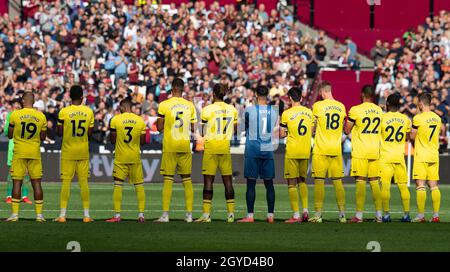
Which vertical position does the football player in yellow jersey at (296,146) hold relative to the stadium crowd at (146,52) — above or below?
below

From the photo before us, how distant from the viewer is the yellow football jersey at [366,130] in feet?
76.4

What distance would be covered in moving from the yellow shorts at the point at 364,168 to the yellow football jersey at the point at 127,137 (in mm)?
4083

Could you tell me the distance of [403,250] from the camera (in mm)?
18578

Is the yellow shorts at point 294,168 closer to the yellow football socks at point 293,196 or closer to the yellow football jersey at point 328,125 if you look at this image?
the yellow football socks at point 293,196

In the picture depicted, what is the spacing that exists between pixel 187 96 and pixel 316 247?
2231 cm

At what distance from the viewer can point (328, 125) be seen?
23094 millimetres

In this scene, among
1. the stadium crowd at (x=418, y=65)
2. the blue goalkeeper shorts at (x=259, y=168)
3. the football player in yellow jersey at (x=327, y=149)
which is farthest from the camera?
the stadium crowd at (x=418, y=65)

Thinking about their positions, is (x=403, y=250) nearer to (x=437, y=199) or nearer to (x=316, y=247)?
(x=316, y=247)

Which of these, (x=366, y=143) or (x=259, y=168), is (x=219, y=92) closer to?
(x=259, y=168)

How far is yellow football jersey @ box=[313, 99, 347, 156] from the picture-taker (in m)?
23.0

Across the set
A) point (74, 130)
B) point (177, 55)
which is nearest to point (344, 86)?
point (177, 55)

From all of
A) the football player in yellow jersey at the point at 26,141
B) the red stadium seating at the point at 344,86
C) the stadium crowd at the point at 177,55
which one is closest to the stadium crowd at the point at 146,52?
the stadium crowd at the point at 177,55

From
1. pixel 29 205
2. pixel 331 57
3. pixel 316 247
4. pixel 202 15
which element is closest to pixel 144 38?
pixel 202 15

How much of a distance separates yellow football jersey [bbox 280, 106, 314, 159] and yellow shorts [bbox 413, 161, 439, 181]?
Answer: 2218 mm
